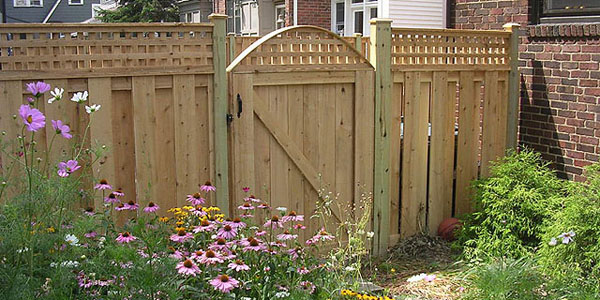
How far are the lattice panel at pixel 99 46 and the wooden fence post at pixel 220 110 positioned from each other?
0.06 m

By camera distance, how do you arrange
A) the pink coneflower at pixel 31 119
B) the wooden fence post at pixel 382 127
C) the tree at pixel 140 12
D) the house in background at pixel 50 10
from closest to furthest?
the pink coneflower at pixel 31 119 → the wooden fence post at pixel 382 127 → the tree at pixel 140 12 → the house in background at pixel 50 10

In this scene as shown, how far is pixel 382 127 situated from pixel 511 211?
51.2 inches

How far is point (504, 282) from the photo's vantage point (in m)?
4.52

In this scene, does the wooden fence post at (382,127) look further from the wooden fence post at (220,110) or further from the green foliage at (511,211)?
the wooden fence post at (220,110)

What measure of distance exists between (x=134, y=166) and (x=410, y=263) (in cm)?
256

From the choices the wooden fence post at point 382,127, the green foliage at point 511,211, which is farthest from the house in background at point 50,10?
the green foliage at point 511,211

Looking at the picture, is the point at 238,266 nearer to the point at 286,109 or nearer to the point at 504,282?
the point at 504,282

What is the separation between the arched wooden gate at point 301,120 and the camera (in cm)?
536

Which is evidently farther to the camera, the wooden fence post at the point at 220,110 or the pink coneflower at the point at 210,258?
the wooden fence post at the point at 220,110

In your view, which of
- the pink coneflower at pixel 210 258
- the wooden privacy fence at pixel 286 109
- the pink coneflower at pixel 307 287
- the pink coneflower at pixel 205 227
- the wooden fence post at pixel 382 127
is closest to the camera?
the pink coneflower at pixel 210 258

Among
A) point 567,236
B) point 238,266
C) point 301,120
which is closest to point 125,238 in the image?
point 238,266

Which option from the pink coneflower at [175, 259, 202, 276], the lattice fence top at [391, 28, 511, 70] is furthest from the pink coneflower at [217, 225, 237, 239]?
the lattice fence top at [391, 28, 511, 70]

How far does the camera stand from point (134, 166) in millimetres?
4984

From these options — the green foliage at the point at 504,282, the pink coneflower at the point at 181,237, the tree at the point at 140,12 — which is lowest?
the green foliage at the point at 504,282
